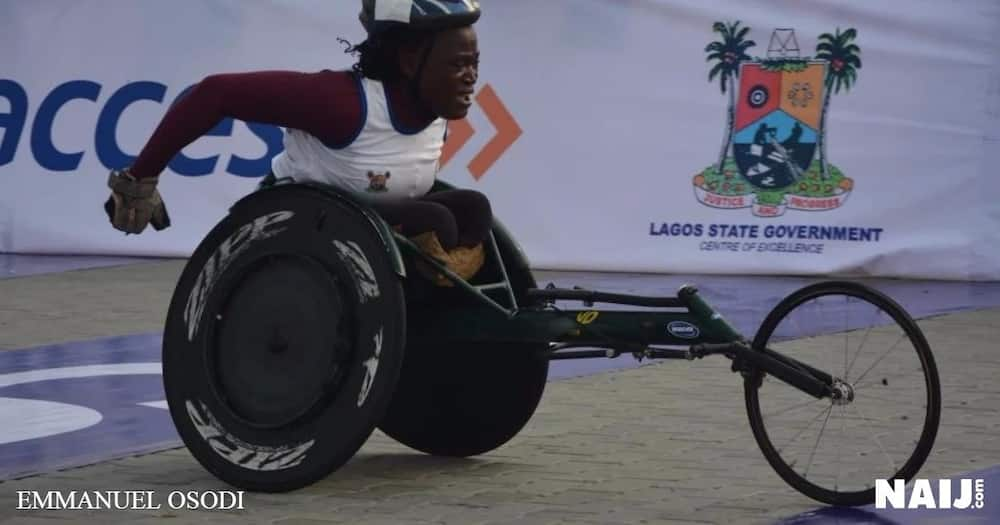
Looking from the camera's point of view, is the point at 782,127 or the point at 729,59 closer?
the point at 782,127

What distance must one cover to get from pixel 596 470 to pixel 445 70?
1.38 metres

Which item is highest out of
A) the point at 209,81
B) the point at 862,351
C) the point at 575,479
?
the point at 209,81

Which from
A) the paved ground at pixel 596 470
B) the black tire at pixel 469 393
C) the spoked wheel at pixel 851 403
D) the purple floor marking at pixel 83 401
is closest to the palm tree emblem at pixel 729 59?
the paved ground at pixel 596 470

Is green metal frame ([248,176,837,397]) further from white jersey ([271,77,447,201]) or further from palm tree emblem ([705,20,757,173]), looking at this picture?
palm tree emblem ([705,20,757,173])

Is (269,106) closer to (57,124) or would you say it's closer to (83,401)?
(83,401)

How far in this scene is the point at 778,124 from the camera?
11.7 m

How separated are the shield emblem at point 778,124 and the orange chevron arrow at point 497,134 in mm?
1372

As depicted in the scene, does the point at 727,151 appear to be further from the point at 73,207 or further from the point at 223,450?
the point at 223,450

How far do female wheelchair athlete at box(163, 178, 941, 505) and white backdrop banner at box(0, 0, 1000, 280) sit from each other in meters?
5.32

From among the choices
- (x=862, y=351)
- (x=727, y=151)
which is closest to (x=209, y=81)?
(x=862, y=351)

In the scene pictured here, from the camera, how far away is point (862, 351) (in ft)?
20.9

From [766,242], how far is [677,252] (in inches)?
21.2

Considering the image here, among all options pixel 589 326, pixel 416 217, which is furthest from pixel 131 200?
pixel 589 326

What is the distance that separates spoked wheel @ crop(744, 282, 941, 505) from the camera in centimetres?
584
